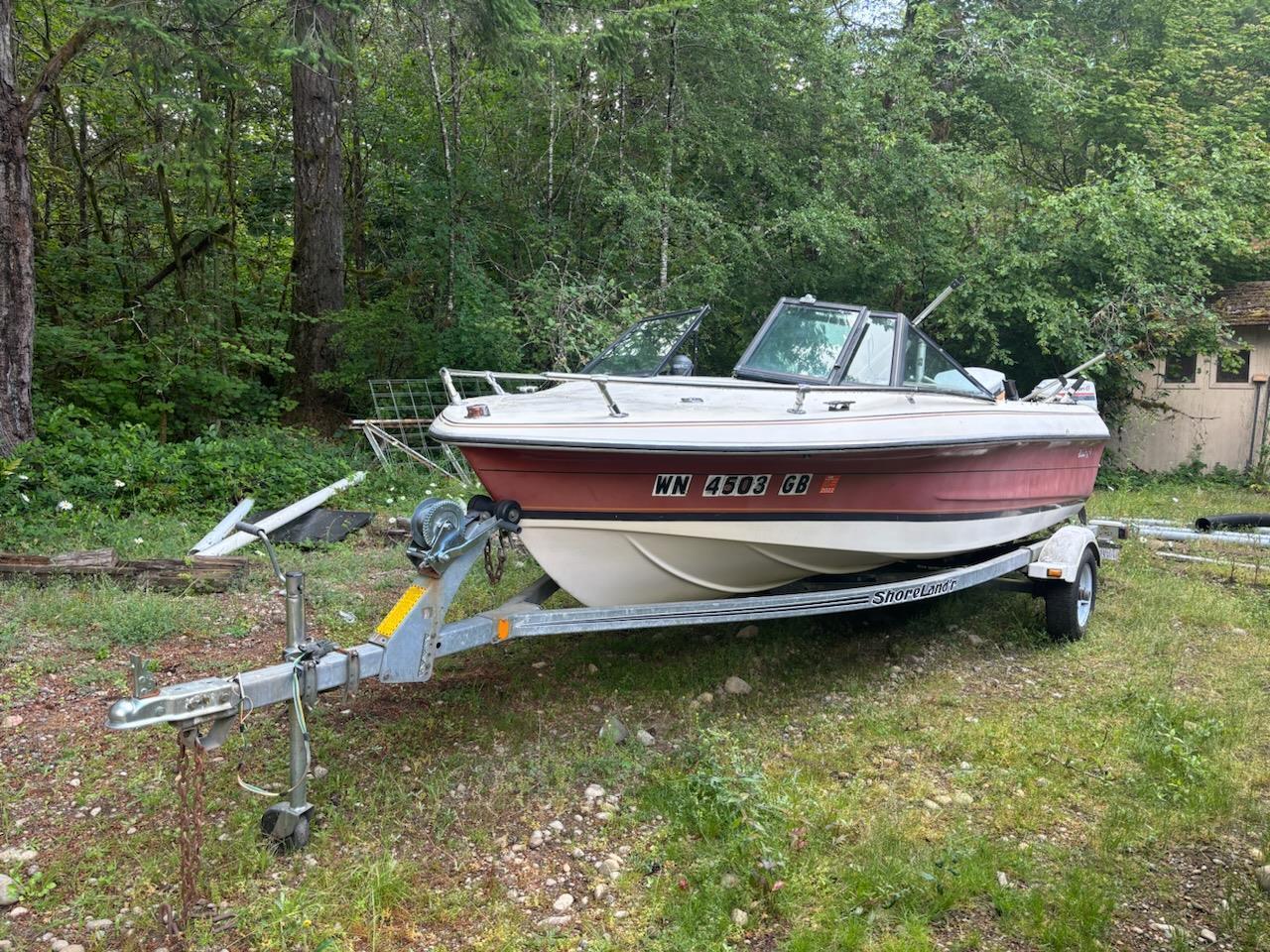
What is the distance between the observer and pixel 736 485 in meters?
3.76

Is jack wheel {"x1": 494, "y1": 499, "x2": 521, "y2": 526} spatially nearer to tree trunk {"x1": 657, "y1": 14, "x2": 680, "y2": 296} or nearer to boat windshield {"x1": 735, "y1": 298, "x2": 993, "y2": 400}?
boat windshield {"x1": 735, "y1": 298, "x2": 993, "y2": 400}

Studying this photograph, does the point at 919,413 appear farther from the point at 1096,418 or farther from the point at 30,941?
the point at 30,941

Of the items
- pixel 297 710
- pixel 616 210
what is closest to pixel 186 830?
pixel 297 710

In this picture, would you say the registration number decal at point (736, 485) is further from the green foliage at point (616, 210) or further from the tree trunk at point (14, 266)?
the tree trunk at point (14, 266)

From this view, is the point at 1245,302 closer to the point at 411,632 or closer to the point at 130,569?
the point at 411,632

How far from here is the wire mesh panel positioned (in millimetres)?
9414

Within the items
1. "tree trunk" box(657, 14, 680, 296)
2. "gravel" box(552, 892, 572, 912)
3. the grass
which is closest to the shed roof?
"tree trunk" box(657, 14, 680, 296)

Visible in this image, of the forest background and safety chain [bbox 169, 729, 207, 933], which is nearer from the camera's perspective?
safety chain [bbox 169, 729, 207, 933]

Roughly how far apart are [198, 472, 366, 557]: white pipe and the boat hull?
3150 millimetres

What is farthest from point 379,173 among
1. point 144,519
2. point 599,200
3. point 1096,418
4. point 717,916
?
point 717,916

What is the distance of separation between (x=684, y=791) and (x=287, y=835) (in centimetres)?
136

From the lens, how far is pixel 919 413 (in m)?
4.18

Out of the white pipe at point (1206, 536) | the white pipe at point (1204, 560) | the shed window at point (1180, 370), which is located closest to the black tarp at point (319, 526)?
the white pipe at point (1206, 536)

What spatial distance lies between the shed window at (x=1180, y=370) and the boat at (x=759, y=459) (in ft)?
33.7
